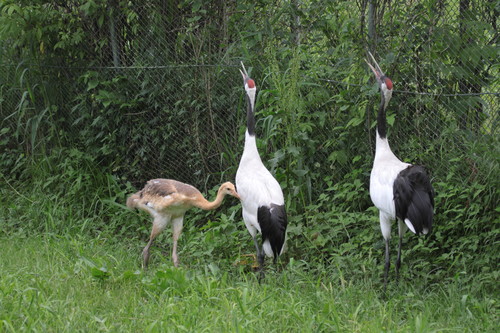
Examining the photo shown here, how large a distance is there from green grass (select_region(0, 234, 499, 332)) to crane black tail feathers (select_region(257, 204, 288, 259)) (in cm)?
23

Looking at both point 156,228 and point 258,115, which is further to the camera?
point 258,115

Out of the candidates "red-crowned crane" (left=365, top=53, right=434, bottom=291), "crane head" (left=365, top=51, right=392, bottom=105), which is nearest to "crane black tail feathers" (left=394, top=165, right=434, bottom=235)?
"red-crowned crane" (left=365, top=53, right=434, bottom=291)

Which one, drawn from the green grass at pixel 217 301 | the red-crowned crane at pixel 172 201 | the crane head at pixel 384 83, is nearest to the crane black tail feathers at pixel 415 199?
the green grass at pixel 217 301

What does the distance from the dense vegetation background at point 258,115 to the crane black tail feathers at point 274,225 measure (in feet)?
1.79

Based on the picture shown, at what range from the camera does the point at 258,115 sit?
7.13 m

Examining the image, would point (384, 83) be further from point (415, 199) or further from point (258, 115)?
point (258, 115)

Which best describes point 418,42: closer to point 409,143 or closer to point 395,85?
point 395,85

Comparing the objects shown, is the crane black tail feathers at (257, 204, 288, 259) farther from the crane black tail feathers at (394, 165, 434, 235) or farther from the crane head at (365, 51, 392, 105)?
the crane head at (365, 51, 392, 105)

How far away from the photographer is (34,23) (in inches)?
312

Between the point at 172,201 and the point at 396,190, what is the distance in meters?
1.82

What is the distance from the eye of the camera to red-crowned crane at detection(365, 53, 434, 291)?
5.01m

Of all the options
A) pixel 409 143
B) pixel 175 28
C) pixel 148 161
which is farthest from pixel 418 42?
pixel 148 161

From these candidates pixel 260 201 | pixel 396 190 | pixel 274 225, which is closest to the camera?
pixel 396 190

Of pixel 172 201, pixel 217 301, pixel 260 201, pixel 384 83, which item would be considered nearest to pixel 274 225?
pixel 260 201
